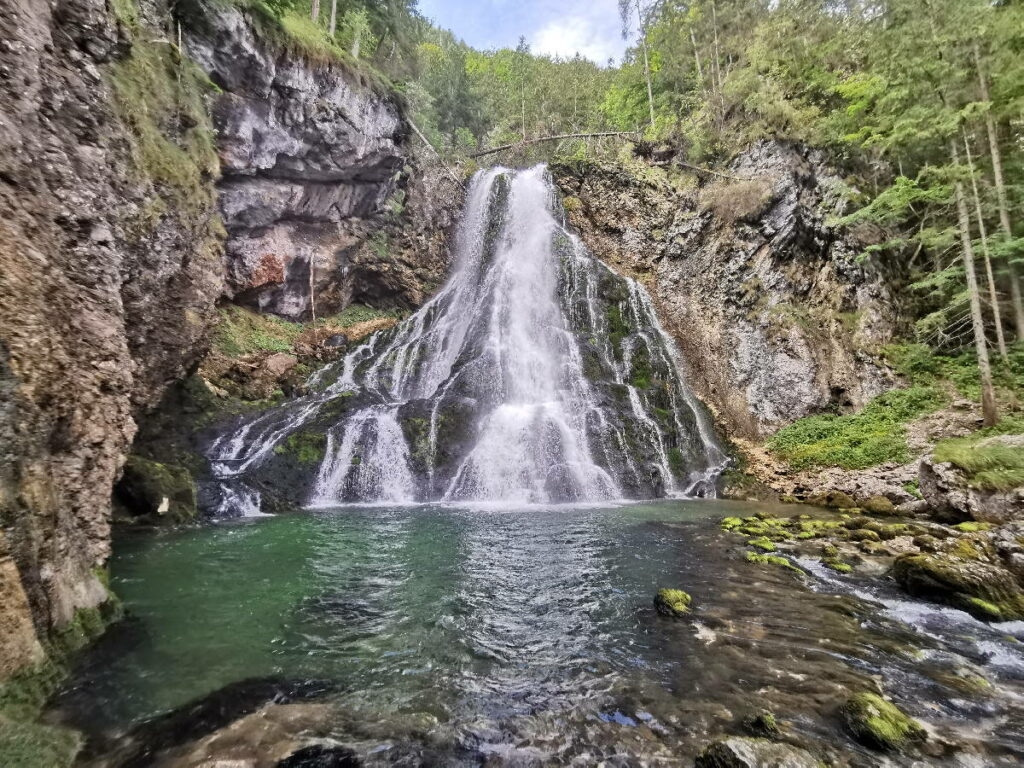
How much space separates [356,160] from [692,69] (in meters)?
21.6

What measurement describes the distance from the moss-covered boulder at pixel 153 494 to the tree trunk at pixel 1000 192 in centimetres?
2147

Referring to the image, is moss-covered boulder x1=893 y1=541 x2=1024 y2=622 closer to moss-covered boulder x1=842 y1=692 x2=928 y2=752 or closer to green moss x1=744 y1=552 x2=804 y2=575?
green moss x1=744 y1=552 x2=804 y2=575

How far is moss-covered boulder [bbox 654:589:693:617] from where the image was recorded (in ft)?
19.3

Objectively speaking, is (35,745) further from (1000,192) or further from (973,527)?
(1000,192)

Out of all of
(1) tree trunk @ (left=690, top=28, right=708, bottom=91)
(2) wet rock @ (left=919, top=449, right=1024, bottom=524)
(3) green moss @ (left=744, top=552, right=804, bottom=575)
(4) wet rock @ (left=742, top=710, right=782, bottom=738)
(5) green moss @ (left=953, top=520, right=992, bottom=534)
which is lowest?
(3) green moss @ (left=744, top=552, right=804, bottom=575)

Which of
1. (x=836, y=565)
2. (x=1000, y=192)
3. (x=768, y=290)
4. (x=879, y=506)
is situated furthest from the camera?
(x=768, y=290)

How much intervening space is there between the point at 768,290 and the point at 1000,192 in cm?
725

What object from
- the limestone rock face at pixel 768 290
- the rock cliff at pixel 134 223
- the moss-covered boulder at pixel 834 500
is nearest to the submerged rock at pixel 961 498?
the moss-covered boulder at pixel 834 500

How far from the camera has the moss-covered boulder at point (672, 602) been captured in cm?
588

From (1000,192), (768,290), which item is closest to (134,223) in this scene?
(768,290)

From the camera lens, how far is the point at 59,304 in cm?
479

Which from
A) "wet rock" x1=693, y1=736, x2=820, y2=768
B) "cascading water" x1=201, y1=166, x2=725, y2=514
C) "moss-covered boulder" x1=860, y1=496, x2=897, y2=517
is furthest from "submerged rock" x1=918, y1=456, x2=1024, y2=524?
"wet rock" x1=693, y1=736, x2=820, y2=768

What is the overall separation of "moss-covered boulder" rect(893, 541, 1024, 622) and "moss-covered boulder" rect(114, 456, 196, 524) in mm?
12955

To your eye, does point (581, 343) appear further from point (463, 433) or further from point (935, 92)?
point (935, 92)
